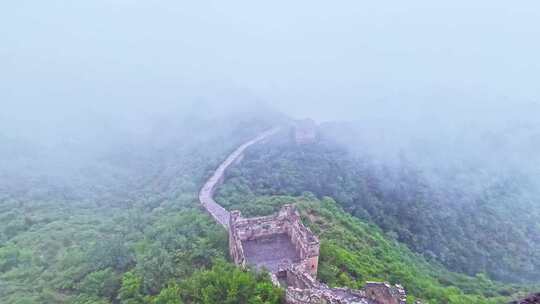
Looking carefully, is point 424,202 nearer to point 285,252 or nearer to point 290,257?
point 285,252

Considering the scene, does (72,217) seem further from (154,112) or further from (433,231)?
(154,112)

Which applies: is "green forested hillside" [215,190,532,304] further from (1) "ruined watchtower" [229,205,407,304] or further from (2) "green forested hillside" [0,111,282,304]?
(2) "green forested hillside" [0,111,282,304]

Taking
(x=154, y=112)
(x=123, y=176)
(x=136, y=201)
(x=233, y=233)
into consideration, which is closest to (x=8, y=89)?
(x=154, y=112)

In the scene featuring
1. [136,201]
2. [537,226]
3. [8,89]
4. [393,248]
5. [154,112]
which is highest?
[8,89]

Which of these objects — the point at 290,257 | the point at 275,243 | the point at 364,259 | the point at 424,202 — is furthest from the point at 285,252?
the point at 424,202

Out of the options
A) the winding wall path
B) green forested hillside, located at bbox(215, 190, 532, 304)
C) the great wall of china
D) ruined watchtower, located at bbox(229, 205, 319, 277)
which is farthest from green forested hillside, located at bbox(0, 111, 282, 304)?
green forested hillside, located at bbox(215, 190, 532, 304)

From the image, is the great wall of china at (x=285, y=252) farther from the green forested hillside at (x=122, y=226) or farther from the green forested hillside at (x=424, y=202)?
the green forested hillside at (x=424, y=202)

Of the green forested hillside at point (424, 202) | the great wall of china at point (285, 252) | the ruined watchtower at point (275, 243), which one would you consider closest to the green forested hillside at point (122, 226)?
the ruined watchtower at point (275, 243)
